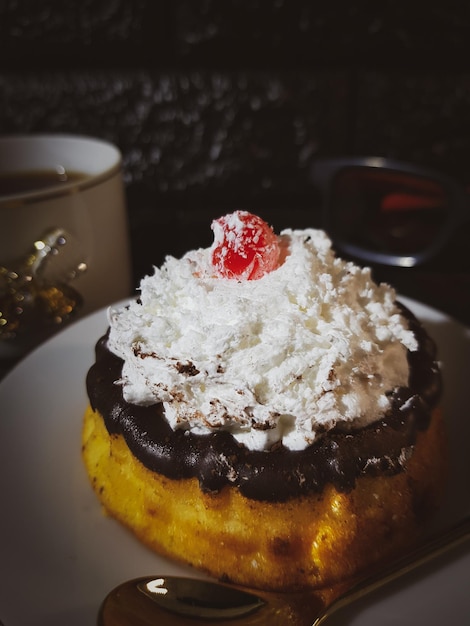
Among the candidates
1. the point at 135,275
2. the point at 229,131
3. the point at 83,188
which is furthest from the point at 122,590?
the point at 229,131

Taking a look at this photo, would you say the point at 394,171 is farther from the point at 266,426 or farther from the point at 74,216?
the point at 266,426

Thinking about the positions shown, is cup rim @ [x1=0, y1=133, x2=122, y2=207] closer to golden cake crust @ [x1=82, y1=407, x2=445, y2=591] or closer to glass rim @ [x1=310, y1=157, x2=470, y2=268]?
golden cake crust @ [x1=82, y1=407, x2=445, y2=591]

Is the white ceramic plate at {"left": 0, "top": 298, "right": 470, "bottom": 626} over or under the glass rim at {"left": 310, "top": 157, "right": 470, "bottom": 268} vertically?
over

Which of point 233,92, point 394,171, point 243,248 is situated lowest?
point 394,171

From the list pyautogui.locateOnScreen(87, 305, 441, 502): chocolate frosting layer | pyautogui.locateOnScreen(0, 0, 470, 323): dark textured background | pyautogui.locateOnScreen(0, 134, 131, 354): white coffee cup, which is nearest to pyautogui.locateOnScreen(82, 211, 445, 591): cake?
pyautogui.locateOnScreen(87, 305, 441, 502): chocolate frosting layer

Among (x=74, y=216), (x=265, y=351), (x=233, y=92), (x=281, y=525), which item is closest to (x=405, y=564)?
(x=281, y=525)

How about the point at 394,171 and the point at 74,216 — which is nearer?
the point at 74,216

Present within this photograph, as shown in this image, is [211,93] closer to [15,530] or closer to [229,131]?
[229,131]

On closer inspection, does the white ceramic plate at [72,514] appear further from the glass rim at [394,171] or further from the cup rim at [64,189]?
the glass rim at [394,171]
